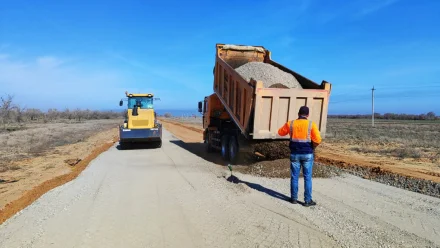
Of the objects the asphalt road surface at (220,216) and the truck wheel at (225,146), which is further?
the truck wheel at (225,146)

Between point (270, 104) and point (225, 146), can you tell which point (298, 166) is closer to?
point (270, 104)

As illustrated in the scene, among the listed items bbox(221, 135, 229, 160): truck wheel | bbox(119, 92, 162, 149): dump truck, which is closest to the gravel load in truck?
bbox(221, 135, 229, 160): truck wheel

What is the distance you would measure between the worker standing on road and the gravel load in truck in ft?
10.0

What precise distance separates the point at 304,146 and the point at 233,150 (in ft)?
16.5

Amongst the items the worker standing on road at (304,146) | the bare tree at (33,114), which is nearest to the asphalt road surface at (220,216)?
the worker standing on road at (304,146)

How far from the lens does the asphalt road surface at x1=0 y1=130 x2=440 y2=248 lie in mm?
4363

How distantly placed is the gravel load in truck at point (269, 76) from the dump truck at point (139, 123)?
6.71m

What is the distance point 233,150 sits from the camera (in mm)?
10812

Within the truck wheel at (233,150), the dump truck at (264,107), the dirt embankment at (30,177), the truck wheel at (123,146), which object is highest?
the dump truck at (264,107)

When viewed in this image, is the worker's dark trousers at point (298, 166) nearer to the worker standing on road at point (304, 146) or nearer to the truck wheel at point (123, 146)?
the worker standing on road at point (304, 146)

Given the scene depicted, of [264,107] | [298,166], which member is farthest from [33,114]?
[298,166]

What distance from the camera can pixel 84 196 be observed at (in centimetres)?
682

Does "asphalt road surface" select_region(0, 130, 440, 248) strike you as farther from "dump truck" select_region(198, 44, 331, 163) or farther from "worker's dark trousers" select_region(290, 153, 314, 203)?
"dump truck" select_region(198, 44, 331, 163)

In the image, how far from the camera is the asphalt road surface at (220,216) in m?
4.36
